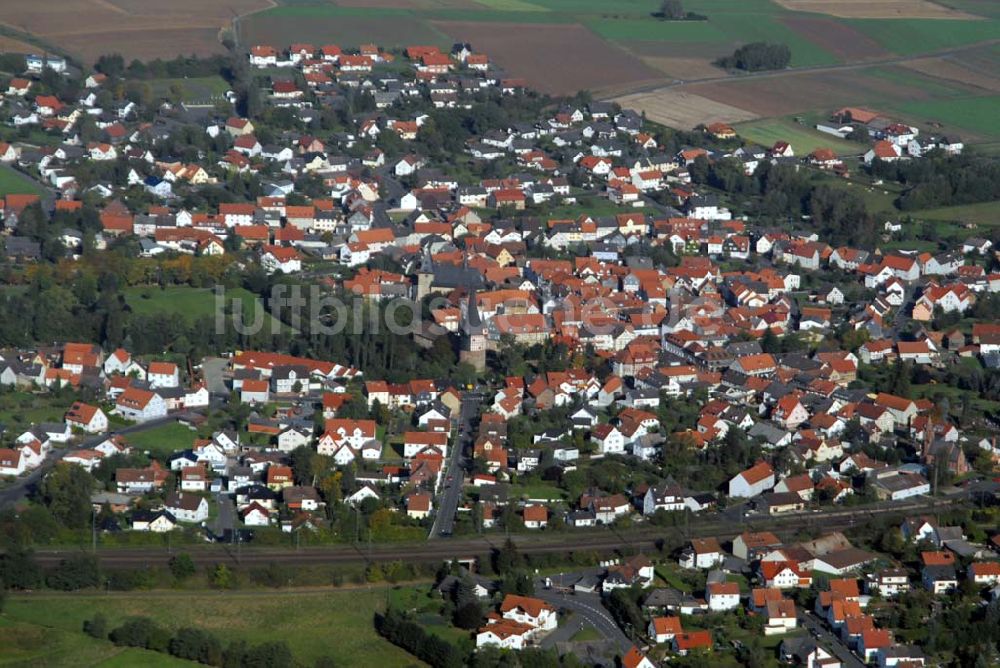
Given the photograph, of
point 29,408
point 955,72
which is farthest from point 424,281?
point 955,72

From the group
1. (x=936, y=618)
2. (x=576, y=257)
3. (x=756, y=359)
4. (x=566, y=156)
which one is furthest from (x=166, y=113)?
(x=936, y=618)

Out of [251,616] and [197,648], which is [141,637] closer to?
[197,648]

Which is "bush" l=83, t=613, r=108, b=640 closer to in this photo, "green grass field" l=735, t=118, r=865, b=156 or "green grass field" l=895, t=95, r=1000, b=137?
"green grass field" l=735, t=118, r=865, b=156

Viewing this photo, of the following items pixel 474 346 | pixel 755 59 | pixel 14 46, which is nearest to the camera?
pixel 474 346

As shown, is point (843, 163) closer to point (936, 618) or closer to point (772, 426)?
point (772, 426)

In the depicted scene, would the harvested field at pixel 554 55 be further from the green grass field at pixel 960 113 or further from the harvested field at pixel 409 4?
the green grass field at pixel 960 113

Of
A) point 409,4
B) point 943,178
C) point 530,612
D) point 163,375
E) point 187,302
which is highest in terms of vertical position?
point 530,612
